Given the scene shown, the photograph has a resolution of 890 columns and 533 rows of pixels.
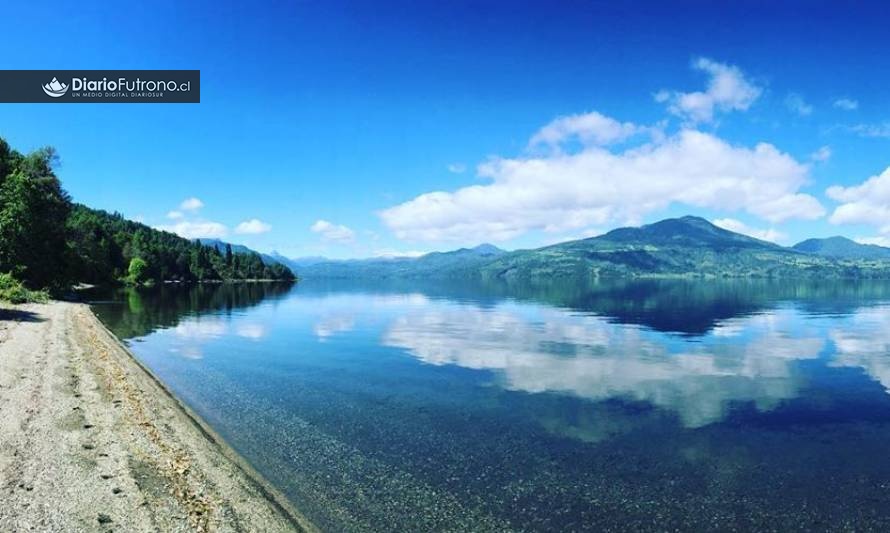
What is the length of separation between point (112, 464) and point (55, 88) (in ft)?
197

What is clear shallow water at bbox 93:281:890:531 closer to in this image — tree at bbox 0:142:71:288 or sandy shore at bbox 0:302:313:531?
sandy shore at bbox 0:302:313:531

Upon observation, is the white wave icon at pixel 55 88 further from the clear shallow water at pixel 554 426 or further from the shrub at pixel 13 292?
the shrub at pixel 13 292

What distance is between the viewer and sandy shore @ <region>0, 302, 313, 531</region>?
18.2 meters

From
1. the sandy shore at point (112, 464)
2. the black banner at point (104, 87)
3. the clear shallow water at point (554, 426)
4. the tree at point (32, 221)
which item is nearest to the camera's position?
the sandy shore at point (112, 464)

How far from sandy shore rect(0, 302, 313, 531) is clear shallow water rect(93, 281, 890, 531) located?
2.79 m

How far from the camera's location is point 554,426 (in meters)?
34.7

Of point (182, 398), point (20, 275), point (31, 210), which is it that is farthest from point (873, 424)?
point (20, 275)

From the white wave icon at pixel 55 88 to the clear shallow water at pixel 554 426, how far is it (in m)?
31.7

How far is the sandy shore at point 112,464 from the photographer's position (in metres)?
18.2

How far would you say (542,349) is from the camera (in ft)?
220

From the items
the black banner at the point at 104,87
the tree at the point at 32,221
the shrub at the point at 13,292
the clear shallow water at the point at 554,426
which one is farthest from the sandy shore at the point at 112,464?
the tree at the point at 32,221

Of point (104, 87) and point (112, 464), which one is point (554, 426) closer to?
point (112, 464)

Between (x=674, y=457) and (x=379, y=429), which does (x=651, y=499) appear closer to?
(x=674, y=457)

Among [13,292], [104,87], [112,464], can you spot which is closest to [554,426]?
[112,464]
